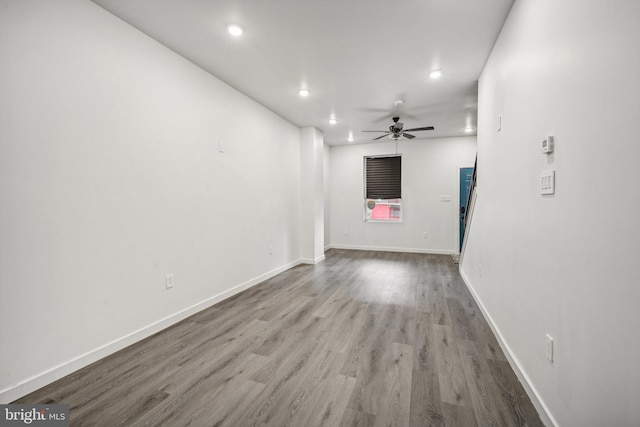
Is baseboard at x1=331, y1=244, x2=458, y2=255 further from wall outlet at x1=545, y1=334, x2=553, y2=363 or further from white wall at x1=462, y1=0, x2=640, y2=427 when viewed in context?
wall outlet at x1=545, y1=334, x2=553, y2=363

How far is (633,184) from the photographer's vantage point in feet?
3.04

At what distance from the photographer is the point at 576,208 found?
128 centimetres

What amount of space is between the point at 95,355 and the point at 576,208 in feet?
10.4

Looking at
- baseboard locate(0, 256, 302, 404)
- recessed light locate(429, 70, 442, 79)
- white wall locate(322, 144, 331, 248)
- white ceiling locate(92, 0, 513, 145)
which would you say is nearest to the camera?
baseboard locate(0, 256, 302, 404)

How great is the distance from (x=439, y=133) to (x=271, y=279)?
4711mm

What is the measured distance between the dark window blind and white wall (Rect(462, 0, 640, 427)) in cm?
484

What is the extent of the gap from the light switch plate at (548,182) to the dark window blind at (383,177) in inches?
218

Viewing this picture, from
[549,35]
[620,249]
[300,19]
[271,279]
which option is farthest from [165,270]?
[549,35]

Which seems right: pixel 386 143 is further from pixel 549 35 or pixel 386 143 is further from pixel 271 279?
pixel 549 35

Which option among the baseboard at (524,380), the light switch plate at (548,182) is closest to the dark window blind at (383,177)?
the baseboard at (524,380)

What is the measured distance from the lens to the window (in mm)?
7152

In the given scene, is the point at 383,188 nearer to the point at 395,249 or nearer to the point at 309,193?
the point at 395,249

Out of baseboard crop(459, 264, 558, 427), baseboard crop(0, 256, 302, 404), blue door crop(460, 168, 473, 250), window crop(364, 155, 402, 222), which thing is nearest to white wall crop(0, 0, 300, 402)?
baseboard crop(0, 256, 302, 404)

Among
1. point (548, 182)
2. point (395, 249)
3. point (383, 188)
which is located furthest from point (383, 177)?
point (548, 182)
